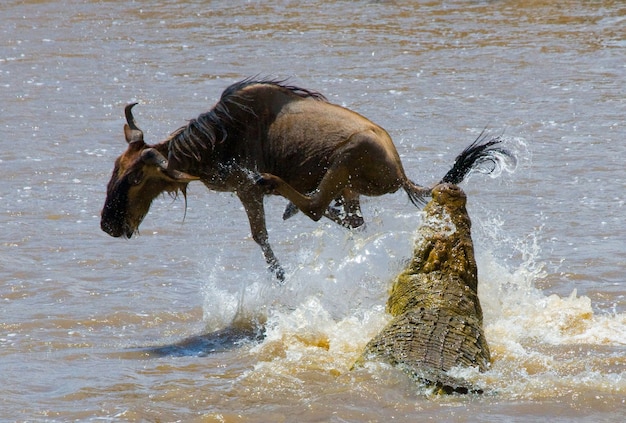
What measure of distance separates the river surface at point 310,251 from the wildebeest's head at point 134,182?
524 millimetres

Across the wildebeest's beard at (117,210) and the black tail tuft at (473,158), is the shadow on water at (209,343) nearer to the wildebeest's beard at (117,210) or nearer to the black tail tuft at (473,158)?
the wildebeest's beard at (117,210)

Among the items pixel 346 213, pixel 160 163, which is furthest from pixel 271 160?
pixel 160 163

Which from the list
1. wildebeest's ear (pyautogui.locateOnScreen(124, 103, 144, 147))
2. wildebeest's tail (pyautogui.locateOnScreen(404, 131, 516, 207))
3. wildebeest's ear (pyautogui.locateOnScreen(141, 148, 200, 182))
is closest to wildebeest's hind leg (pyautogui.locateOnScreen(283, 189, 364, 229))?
wildebeest's tail (pyautogui.locateOnScreen(404, 131, 516, 207))

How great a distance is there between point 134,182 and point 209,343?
1.20m

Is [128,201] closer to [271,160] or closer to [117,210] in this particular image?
[117,210]

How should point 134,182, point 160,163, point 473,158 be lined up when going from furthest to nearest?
point 134,182
point 160,163
point 473,158

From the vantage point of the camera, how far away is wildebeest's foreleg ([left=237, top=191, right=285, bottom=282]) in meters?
7.18

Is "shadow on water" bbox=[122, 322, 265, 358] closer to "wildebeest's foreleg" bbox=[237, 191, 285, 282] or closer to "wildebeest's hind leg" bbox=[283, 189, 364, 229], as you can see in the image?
"wildebeest's foreleg" bbox=[237, 191, 285, 282]

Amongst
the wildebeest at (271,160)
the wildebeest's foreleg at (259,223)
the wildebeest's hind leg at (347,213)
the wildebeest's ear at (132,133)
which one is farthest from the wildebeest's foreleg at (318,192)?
the wildebeest's ear at (132,133)

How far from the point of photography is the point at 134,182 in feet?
22.9

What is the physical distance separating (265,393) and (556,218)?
3883mm

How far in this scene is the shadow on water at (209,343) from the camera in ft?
20.4

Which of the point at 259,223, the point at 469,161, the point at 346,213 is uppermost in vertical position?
the point at 469,161

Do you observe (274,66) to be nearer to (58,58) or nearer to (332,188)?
(58,58)
